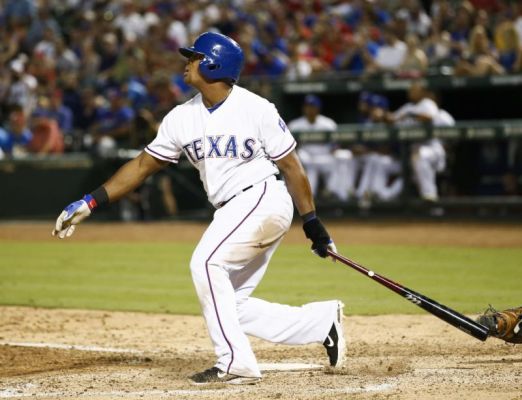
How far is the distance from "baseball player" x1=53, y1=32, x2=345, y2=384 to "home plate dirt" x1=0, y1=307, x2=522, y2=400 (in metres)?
Answer: 0.23

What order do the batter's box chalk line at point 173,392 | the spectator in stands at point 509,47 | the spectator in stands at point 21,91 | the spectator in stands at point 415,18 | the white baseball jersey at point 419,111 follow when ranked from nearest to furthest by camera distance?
the batter's box chalk line at point 173,392
the white baseball jersey at point 419,111
the spectator in stands at point 509,47
the spectator in stands at point 415,18
the spectator in stands at point 21,91

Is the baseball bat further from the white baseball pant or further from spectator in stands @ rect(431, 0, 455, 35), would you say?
spectator in stands @ rect(431, 0, 455, 35)

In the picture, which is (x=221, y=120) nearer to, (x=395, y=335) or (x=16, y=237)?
(x=395, y=335)

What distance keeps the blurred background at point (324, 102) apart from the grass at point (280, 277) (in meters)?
2.27

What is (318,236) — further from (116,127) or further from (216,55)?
(116,127)

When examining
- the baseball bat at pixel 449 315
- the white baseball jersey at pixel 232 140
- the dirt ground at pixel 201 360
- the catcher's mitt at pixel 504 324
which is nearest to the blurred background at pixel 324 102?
the dirt ground at pixel 201 360

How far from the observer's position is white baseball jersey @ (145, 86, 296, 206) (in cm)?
505

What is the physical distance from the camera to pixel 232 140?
5.03m

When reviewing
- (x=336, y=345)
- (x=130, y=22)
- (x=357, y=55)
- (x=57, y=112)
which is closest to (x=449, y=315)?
(x=336, y=345)

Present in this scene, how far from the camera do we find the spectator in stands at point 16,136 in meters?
15.9

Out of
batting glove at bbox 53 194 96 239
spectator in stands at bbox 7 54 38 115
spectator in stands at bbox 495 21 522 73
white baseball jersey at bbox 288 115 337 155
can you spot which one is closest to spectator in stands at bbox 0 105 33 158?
spectator in stands at bbox 7 54 38 115

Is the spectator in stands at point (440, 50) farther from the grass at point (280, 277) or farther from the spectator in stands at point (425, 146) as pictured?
the grass at point (280, 277)

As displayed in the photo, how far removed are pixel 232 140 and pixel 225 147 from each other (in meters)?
0.05

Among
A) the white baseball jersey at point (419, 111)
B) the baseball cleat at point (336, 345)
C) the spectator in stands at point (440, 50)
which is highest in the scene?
the spectator in stands at point (440, 50)
